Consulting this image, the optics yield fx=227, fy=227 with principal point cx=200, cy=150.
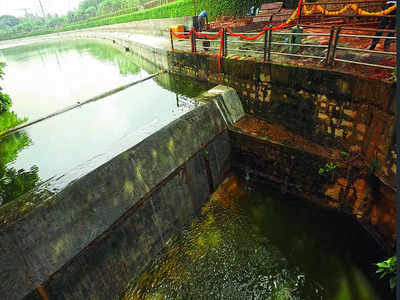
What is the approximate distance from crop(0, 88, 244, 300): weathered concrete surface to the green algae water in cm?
54

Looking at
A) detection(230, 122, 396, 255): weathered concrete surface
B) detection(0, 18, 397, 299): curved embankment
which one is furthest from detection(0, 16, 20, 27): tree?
detection(230, 122, 396, 255): weathered concrete surface

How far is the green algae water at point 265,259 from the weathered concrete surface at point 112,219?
0.54 meters

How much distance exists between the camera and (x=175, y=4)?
25.1 m

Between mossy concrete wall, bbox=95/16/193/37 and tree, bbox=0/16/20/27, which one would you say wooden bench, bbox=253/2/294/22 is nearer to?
mossy concrete wall, bbox=95/16/193/37

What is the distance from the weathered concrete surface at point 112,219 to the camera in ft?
11.0

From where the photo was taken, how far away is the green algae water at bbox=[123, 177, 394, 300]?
457cm

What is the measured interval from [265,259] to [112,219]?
345 cm

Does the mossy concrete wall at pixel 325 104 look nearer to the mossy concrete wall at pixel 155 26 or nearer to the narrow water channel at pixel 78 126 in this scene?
the narrow water channel at pixel 78 126

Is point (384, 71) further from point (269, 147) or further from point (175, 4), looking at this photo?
point (175, 4)

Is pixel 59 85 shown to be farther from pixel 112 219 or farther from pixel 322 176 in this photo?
pixel 322 176

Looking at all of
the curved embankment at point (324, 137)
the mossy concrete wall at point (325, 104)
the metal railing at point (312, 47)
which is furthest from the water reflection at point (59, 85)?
the curved embankment at point (324, 137)

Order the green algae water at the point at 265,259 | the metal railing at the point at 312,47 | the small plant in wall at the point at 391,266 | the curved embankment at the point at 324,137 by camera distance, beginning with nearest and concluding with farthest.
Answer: the small plant in wall at the point at 391,266, the green algae water at the point at 265,259, the curved embankment at the point at 324,137, the metal railing at the point at 312,47

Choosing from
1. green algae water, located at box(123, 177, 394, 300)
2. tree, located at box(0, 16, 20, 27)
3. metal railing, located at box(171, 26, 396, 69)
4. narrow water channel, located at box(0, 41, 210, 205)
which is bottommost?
green algae water, located at box(123, 177, 394, 300)

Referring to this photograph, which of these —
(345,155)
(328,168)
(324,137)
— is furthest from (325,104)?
(328,168)
